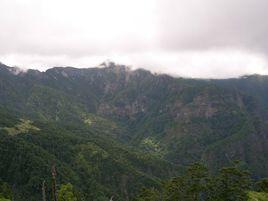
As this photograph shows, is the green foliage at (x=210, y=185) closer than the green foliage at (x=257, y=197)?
Yes

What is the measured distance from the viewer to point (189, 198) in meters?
114

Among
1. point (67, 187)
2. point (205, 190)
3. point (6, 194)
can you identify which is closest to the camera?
point (205, 190)

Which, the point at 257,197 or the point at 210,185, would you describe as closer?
the point at 210,185

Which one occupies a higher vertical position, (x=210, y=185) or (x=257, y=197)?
(x=210, y=185)

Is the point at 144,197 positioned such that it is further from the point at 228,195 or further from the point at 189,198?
the point at 228,195

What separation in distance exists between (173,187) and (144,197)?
19.2 m

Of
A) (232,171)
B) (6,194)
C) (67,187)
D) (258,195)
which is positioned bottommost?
(6,194)

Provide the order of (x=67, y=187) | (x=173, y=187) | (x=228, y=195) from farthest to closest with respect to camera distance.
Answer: (x=67, y=187) → (x=173, y=187) → (x=228, y=195)

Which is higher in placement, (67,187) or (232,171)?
(232,171)

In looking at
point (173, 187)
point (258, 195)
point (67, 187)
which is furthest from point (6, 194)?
point (258, 195)

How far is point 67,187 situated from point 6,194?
4817 centimetres

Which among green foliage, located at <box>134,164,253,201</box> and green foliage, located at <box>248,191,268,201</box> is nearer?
green foliage, located at <box>134,164,253,201</box>

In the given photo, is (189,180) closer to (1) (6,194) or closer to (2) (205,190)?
(2) (205,190)

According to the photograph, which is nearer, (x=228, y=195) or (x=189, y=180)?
(x=228, y=195)
